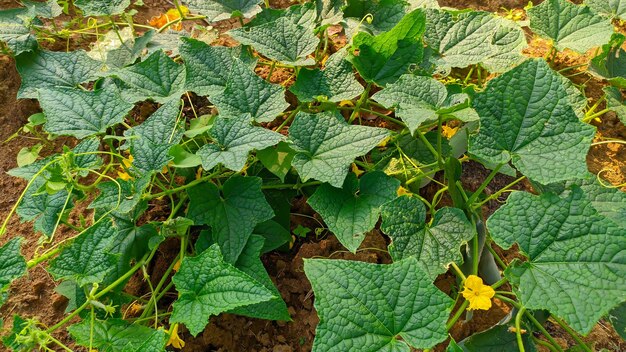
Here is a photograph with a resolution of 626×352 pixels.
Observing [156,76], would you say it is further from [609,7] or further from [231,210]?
[609,7]

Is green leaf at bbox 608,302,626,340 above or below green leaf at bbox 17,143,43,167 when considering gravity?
above

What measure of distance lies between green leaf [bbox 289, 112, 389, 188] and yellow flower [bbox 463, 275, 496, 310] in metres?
0.50

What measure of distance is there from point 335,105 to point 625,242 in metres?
1.15

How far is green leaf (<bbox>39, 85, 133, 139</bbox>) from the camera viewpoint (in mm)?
1813

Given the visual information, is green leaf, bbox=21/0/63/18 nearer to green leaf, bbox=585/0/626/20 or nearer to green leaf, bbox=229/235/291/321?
green leaf, bbox=229/235/291/321

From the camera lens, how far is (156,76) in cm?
205

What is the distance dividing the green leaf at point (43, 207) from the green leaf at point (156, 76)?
456 mm

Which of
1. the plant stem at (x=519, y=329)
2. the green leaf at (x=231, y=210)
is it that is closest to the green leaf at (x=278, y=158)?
the green leaf at (x=231, y=210)

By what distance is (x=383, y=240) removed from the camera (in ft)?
6.57

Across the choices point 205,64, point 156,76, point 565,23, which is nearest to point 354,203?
point 205,64

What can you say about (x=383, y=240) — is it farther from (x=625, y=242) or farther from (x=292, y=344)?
(x=625, y=242)

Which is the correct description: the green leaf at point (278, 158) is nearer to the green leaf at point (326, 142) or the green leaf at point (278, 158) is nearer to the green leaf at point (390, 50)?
the green leaf at point (326, 142)

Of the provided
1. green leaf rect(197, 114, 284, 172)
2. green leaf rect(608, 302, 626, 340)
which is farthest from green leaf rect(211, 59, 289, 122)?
green leaf rect(608, 302, 626, 340)

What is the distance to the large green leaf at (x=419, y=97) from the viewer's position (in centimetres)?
174
